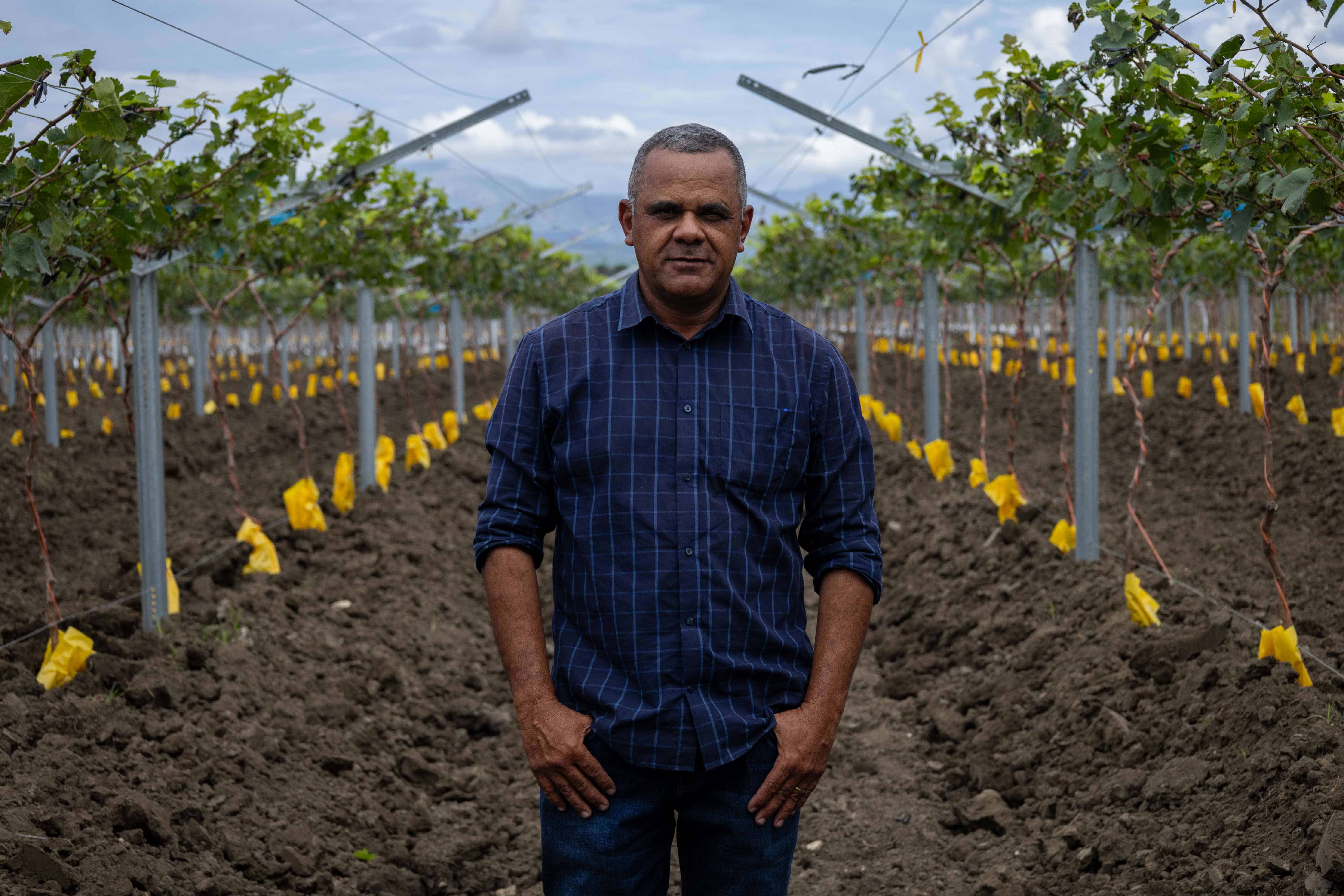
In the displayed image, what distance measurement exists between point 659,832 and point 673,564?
0.46 m

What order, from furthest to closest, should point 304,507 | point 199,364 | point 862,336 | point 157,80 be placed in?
point 199,364
point 862,336
point 304,507
point 157,80

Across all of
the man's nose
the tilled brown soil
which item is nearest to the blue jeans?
the man's nose

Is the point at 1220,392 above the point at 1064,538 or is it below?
above

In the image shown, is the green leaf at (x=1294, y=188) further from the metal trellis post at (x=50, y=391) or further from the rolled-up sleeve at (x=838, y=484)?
the metal trellis post at (x=50, y=391)

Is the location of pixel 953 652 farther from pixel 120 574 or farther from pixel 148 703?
pixel 120 574

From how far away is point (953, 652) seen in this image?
6.14 metres

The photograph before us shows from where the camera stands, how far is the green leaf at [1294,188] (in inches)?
110

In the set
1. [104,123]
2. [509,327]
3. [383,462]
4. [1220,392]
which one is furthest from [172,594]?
[509,327]

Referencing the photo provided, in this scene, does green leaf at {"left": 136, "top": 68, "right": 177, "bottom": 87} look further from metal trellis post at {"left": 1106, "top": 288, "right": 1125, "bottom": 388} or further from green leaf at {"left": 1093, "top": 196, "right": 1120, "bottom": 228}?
metal trellis post at {"left": 1106, "top": 288, "right": 1125, "bottom": 388}

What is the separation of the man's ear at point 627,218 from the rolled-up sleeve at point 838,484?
39cm

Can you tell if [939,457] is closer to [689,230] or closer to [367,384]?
[367,384]

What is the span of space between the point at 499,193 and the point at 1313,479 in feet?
29.7

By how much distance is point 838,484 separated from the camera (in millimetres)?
1941

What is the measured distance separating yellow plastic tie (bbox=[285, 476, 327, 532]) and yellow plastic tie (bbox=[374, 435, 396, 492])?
163 cm
